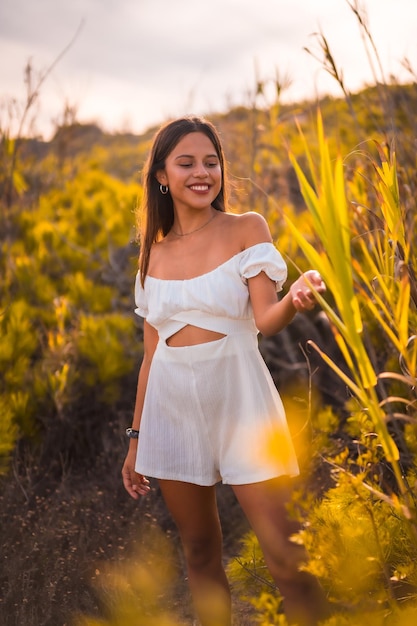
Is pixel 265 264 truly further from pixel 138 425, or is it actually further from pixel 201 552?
pixel 201 552

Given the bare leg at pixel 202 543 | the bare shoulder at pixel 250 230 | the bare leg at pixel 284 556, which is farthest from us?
the bare leg at pixel 202 543

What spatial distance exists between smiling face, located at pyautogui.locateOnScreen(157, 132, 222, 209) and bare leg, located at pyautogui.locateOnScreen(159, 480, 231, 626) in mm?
676

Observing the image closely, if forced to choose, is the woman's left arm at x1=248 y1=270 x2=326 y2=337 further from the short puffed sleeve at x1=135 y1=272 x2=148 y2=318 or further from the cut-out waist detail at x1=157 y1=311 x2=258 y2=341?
the short puffed sleeve at x1=135 y1=272 x2=148 y2=318

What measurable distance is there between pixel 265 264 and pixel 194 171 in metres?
0.34

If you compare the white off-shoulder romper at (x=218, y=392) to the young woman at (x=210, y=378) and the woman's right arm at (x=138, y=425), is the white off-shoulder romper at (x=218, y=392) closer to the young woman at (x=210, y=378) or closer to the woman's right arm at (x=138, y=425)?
the young woman at (x=210, y=378)

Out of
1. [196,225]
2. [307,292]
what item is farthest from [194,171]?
[307,292]

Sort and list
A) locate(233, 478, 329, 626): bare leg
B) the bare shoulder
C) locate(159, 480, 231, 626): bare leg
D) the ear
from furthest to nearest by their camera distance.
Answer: the ear < locate(159, 480, 231, 626): bare leg < the bare shoulder < locate(233, 478, 329, 626): bare leg

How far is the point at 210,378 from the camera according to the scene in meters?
1.69

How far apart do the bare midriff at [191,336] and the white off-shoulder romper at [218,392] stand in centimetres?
1

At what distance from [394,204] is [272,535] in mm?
729

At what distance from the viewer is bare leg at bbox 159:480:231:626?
5.87ft

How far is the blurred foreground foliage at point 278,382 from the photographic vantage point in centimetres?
118

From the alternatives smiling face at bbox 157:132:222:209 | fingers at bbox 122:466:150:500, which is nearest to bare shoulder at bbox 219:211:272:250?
smiling face at bbox 157:132:222:209

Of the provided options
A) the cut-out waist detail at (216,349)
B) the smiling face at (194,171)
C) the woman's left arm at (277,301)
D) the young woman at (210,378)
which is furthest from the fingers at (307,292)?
the smiling face at (194,171)
